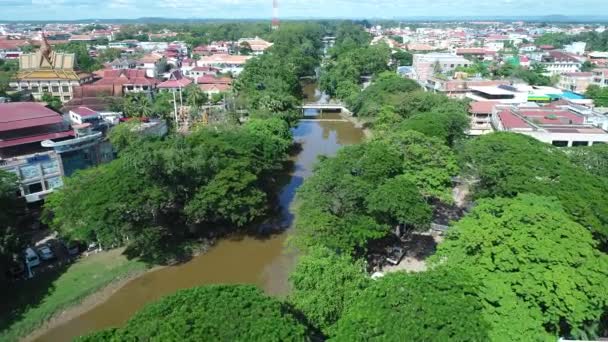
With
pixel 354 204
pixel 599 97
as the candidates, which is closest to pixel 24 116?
pixel 354 204

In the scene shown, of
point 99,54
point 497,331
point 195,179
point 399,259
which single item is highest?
point 99,54

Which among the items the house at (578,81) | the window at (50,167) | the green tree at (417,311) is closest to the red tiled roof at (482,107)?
the house at (578,81)

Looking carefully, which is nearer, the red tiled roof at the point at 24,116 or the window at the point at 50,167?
the window at the point at 50,167

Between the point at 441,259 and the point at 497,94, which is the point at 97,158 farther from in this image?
the point at 497,94

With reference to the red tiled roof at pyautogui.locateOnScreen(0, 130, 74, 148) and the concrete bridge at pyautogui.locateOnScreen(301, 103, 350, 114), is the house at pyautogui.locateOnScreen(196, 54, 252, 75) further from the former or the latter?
the red tiled roof at pyautogui.locateOnScreen(0, 130, 74, 148)

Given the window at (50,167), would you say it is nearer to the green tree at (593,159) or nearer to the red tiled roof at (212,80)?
the green tree at (593,159)

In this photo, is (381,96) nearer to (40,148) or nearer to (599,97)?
(599,97)

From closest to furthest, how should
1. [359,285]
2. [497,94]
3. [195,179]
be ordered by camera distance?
1. [359,285]
2. [195,179]
3. [497,94]

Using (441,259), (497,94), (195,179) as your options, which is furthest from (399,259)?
(497,94)
